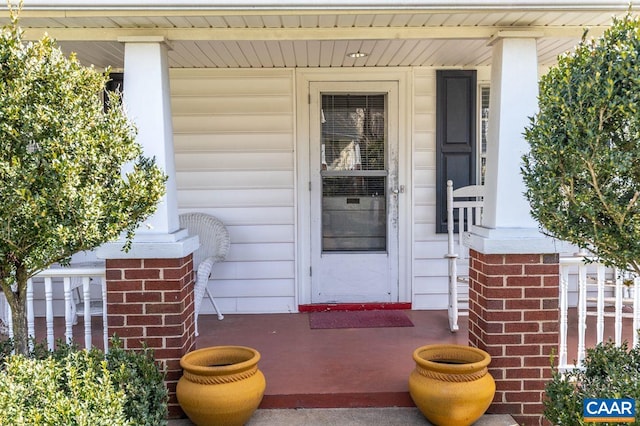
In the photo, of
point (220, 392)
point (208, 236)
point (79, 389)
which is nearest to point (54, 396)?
point (79, 389)

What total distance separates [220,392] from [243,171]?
87.0 inches

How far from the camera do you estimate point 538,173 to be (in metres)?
2.05

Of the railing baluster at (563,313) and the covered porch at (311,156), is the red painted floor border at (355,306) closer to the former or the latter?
the covered porch at (311,156)

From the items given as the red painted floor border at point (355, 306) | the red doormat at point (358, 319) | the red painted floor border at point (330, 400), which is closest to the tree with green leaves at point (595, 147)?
the red painted floor border at point (330, 400)

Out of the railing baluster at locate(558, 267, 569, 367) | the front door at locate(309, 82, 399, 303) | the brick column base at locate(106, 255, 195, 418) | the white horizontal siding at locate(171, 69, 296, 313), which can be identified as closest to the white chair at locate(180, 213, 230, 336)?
the white horizontal siding at locate(171, 69, 296, 313)

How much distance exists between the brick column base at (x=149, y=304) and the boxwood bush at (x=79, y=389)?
0.98 feet

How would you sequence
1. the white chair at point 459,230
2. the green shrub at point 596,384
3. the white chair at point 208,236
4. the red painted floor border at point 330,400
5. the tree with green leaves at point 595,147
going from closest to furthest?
the tree with green leaves at point 595,147 < the green shrub at point 596,384 < the red painted floor border at point 330,400 < the white chair at point 459,230 < the white chair at point 208,236

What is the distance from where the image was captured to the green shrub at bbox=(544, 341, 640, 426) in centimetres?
201

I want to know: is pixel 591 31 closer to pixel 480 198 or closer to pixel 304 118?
pixel 480 198

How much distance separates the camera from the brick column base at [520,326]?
2.72m

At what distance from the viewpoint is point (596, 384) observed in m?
2.12

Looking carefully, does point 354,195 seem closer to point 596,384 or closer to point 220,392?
point 220,392

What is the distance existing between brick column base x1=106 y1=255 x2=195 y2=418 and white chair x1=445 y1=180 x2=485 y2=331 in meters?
2.08

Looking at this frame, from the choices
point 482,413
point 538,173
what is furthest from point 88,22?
point 482,413
